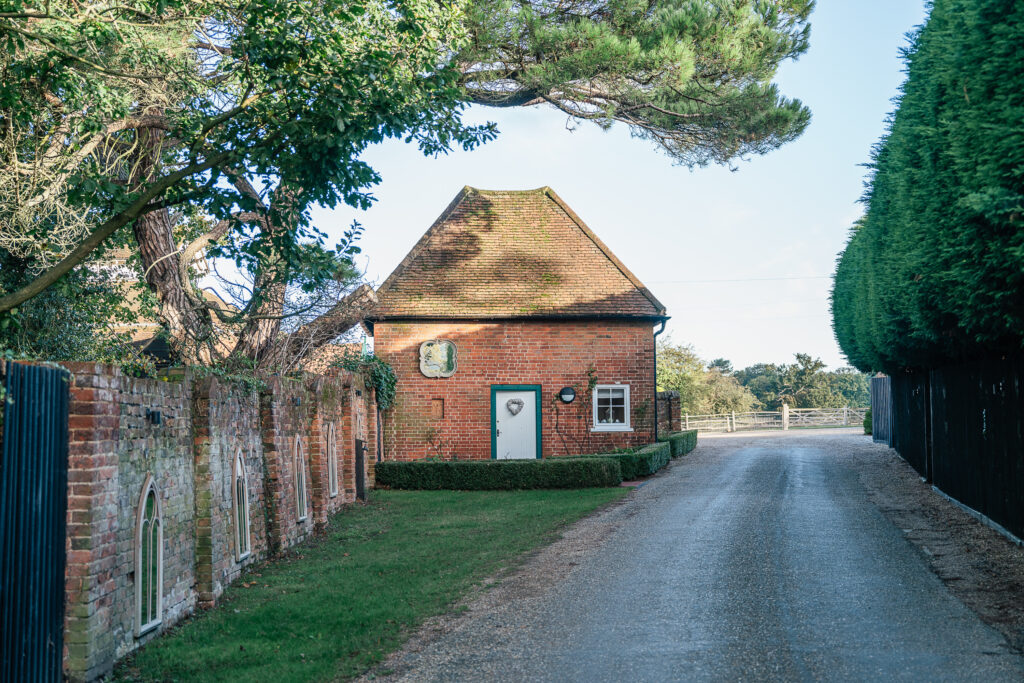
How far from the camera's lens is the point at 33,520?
571 centimetres

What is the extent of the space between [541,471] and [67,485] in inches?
559

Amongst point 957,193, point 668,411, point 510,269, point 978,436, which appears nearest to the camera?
point 957,193

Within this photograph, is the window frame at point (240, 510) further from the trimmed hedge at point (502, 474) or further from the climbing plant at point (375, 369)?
the climbing plant at point (375, 369)

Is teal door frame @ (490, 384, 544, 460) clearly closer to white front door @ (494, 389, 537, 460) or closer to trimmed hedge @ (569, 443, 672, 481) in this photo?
white front door @ (494, 389, 537, 460)

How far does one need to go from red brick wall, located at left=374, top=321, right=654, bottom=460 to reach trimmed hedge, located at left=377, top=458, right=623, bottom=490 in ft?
9.48

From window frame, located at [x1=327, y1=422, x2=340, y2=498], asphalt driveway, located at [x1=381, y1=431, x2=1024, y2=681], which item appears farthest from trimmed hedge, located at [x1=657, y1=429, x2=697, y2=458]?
window frame, located at [x1=327, y1=422, x2=340, y2=498]

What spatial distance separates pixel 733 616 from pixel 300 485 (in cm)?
728

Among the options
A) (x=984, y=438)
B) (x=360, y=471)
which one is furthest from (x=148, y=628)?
(x=984, y=438)

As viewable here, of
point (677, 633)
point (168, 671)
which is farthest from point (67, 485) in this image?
point (677, 633)

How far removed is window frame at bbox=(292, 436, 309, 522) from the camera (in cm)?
1260

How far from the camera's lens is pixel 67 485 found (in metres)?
6.23

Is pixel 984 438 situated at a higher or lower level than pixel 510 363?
lower

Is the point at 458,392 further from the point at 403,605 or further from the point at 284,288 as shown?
the point at 403,605

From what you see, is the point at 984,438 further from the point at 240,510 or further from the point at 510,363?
the point at 510,363
